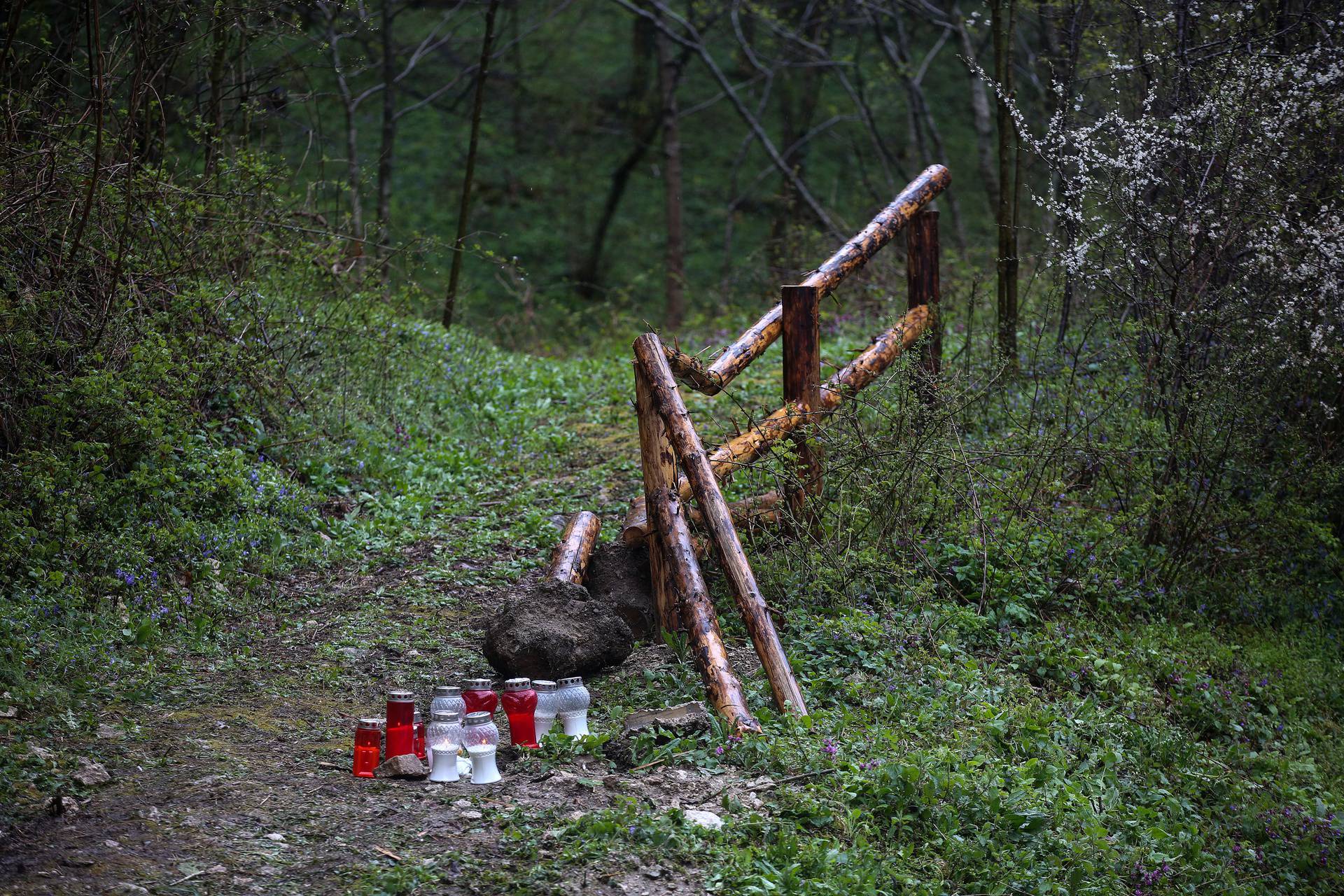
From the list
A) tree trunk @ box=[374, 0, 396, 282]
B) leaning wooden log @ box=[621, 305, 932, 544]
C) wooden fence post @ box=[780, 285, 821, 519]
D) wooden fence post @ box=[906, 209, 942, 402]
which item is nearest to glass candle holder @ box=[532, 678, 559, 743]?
leaning wooden log @ box=[621, 305, 932, 544]

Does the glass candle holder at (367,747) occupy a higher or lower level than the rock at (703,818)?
higher

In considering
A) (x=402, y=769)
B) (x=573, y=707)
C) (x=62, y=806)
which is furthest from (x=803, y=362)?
(x=62, y=806)

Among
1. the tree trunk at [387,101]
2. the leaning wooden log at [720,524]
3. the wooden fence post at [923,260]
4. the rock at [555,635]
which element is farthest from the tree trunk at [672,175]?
the rock at [555,635]

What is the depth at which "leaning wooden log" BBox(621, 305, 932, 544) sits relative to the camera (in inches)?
215

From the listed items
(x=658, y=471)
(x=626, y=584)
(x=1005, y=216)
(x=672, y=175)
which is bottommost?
(x=626, y=584)

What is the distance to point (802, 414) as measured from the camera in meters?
5.71

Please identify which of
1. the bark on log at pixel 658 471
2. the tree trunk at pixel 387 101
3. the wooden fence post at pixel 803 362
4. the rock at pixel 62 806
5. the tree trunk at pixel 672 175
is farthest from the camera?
the tree trunk at pixel 672 175

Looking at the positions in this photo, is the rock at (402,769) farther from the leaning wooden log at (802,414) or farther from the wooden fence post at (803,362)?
the wooden fence post at (803,362)

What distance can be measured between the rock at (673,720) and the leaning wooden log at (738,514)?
133 centimetres

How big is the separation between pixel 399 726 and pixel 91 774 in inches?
38.3

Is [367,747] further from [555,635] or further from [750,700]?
[750,700]

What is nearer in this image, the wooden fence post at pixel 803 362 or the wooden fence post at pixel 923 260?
the wooden fence post at pixel 803 362

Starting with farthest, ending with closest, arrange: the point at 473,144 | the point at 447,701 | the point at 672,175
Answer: the point at 672,175
the point at 473,144
the point at 447,701

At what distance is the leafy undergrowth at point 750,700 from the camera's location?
3.31 metres
